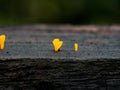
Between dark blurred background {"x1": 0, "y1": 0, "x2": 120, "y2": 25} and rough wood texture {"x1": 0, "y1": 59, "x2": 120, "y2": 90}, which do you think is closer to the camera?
rough wood texture {"x1": 0, "y1": 59, "x2": 120, "y2": 90}

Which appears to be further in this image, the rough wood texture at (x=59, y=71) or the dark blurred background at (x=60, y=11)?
the dark blurred background at (x=60, y=11)

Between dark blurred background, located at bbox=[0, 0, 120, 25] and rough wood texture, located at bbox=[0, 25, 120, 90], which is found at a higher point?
dark blurred background, located at bbox=[0, 0, 120, 25]

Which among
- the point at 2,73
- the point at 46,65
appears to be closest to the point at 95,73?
the point at 46,65

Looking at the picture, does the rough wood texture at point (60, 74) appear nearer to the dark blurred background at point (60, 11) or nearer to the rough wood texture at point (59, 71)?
the rough wood texture at point (59, 71)

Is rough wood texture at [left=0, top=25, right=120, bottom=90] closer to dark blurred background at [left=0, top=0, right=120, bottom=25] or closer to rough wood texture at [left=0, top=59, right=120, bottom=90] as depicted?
rough wood texture at [left=0, top=59, right=120, bottom=90]

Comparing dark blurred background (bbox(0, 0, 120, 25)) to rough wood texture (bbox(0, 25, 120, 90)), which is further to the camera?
dark blurred background (bbox(0, 0, 120, 25))

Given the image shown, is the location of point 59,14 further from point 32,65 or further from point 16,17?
point 32,65

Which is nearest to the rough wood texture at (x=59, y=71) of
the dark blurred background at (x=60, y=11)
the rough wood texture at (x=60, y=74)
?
the rough wood texture at (x=60, y=74)

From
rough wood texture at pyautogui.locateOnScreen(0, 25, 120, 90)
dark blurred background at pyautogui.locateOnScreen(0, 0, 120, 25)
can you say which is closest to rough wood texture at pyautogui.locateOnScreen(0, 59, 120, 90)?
rough wood texture at pyautogui.locateOnScreen(0, 25, 120, 90)

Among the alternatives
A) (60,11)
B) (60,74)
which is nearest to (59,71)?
(60,74)

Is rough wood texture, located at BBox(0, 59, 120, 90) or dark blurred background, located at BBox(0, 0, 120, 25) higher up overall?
dark blurred background, located at BBox(0, 0, 120, 25)
